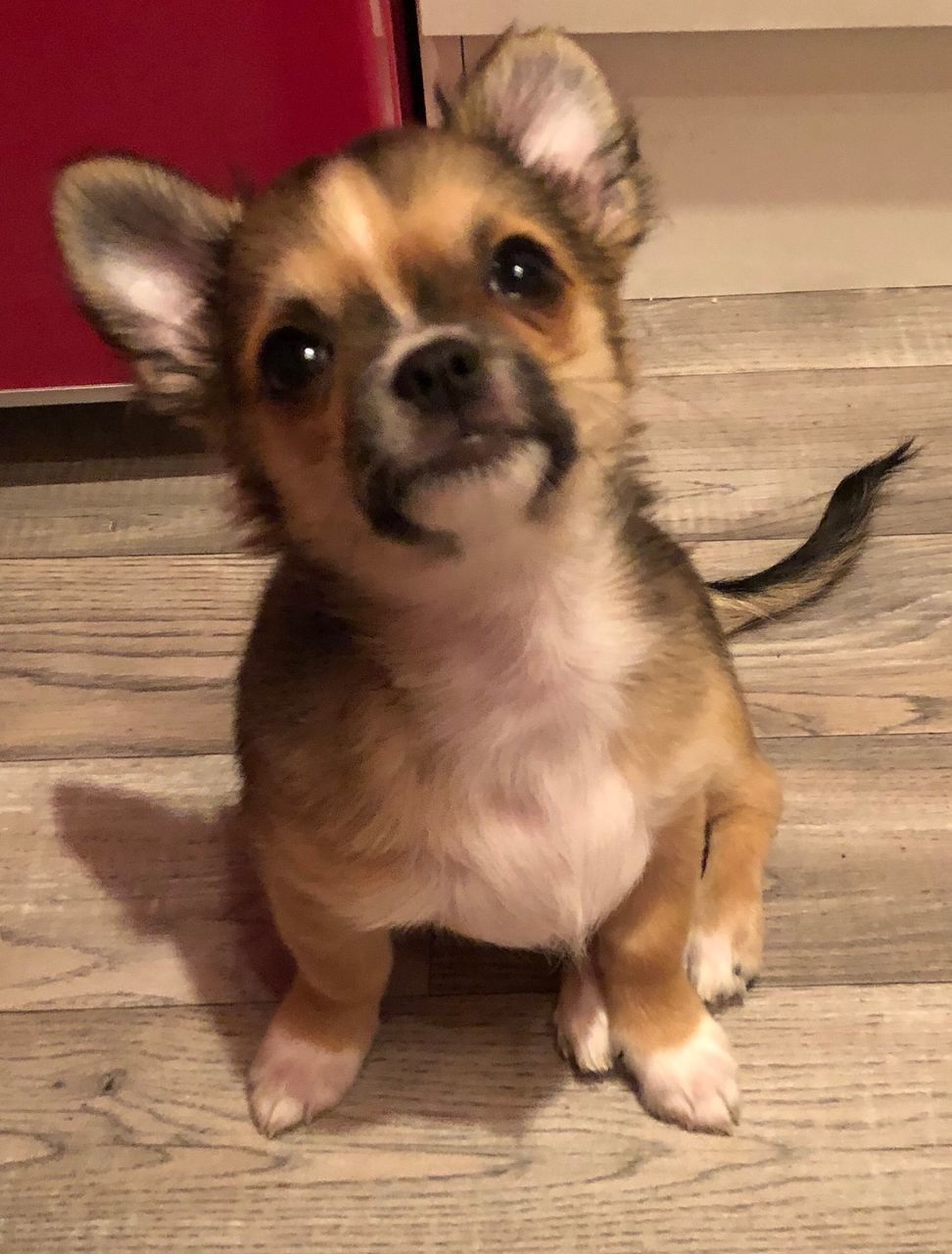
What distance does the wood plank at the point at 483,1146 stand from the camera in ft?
4.73

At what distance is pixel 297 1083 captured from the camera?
4.99 feet

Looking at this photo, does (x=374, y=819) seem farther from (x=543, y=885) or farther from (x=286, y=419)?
(x=286, y=419)

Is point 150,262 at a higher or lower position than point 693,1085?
higher

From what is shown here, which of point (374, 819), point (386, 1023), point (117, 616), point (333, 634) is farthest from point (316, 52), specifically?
point (386, 1023)

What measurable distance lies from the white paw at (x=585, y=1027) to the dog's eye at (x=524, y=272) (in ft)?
2.87

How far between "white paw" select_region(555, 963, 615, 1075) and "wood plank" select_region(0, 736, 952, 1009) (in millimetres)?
92

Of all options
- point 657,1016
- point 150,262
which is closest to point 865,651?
point 657,1016

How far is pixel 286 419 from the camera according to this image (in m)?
1.12

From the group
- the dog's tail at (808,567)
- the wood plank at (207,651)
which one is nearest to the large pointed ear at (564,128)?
the dog's tail at (808,567)

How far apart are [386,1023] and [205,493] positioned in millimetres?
1122

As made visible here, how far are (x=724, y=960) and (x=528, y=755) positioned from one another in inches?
20.3

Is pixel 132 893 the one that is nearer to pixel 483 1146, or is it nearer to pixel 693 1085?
pixel 483 1146

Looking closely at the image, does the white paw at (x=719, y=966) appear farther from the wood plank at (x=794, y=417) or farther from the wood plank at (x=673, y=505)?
the wood plank at (x=794, y=417)

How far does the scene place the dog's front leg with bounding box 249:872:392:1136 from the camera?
1452 mm
